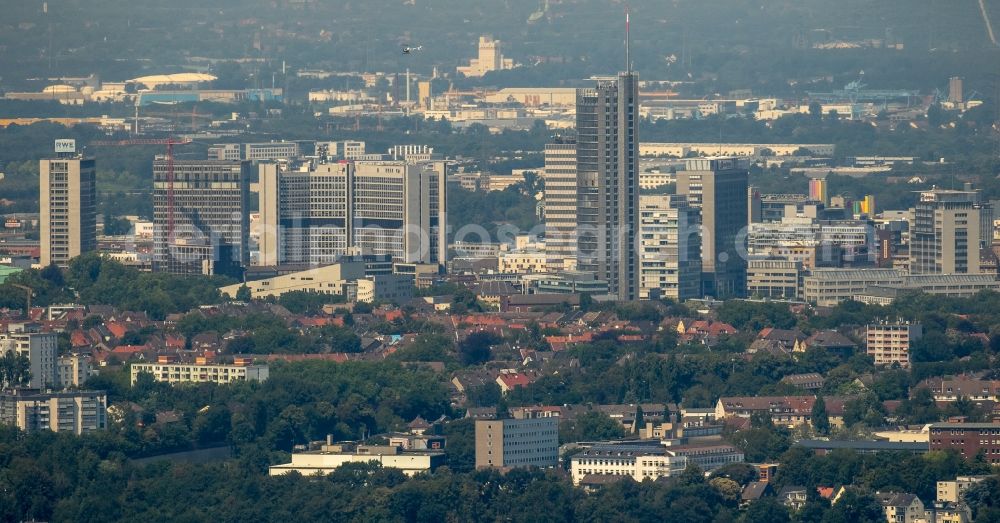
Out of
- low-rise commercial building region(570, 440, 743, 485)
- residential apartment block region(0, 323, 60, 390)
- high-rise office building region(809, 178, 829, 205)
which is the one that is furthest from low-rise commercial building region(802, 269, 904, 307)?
low-rise commercial building region(570, 440, 743, 485)

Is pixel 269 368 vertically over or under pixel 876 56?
under

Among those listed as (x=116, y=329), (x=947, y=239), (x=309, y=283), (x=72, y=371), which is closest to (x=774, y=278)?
(x=947, y=239)

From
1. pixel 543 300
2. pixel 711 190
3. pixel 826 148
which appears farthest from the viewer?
pixel 826 148

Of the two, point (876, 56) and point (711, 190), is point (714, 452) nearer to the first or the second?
point (711, 190)

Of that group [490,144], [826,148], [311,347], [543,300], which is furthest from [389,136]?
[311,347]

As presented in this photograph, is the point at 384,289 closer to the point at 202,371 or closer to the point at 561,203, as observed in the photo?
the point at 561,203

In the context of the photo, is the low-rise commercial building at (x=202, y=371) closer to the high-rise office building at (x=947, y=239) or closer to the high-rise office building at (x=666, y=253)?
the high-rise office building at (x=666, y=253)

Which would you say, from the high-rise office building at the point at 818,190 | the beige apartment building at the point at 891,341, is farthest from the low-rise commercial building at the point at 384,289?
the high-rise office building at the point at 818,190

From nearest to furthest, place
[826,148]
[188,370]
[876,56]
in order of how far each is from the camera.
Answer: [188,370]
[826,148]
[876,56]
